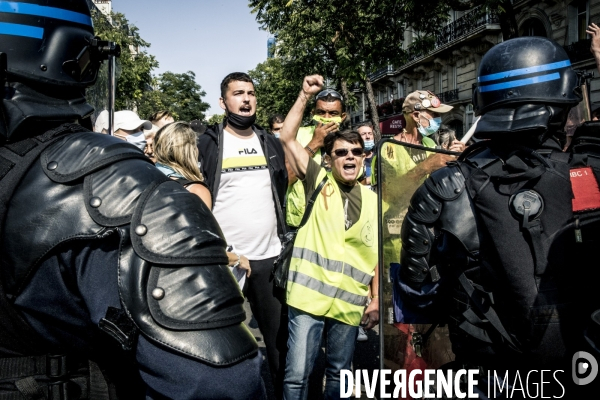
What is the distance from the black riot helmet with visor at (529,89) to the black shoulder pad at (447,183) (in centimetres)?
19

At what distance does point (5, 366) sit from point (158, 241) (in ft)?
1.59

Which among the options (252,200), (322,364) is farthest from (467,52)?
(252,200)

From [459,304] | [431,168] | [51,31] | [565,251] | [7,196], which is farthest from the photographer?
[431,168]

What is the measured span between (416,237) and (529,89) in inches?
29.4

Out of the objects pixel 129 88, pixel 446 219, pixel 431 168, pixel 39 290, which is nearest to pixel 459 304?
pixel 446 219

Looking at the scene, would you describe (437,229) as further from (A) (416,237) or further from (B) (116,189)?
(B) (116,189)

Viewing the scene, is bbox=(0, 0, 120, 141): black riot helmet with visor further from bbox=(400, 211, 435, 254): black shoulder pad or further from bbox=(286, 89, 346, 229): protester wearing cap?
bbox=(286, 89, 346, 229): protester wearing cap

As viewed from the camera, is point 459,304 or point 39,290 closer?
point 39,290

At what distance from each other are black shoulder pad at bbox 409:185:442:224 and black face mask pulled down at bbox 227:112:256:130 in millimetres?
1841

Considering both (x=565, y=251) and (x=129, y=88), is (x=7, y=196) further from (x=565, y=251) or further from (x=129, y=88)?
(x=129, y=88)

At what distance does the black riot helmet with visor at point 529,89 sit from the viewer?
7.15 ft

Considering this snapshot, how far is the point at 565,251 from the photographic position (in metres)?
2.05

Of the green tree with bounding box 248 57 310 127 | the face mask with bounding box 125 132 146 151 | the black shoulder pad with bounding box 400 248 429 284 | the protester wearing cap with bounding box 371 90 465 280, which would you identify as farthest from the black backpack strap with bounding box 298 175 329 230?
the green tree with bounding box 248 57 310 127

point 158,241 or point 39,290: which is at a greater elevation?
point 158,241
